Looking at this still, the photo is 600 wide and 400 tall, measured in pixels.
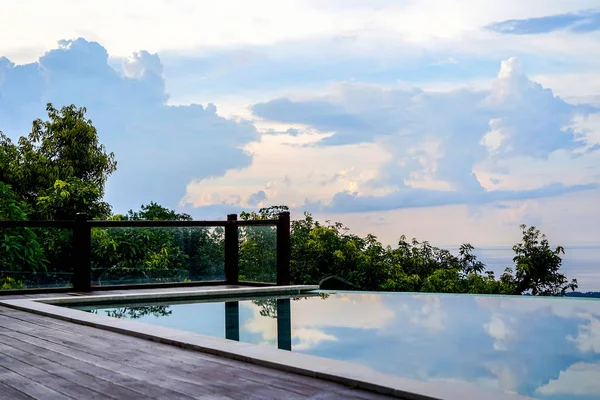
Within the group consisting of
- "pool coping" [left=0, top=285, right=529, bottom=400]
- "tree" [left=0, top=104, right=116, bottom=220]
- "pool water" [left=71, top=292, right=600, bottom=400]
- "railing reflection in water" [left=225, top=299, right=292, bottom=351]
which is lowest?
"pool water" [left=71, top=292, right=600, bottom=400]

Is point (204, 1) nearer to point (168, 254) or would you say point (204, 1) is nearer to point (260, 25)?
point (260, 25)

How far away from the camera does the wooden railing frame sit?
8.52 meters

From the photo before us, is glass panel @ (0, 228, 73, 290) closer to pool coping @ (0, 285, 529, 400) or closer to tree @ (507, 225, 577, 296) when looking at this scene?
pool coping @ (0, 285, 529, 400)

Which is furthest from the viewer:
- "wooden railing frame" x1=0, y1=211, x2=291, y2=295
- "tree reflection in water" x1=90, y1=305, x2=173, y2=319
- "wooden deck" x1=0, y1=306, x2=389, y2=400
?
"wooden railing frame" x1=0, y1=211, x2=291, y2=295

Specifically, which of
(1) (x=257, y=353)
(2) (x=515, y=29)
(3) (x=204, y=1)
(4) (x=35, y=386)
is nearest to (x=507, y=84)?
(2) (x=515, y=29)

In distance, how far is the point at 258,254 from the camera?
30.5ft

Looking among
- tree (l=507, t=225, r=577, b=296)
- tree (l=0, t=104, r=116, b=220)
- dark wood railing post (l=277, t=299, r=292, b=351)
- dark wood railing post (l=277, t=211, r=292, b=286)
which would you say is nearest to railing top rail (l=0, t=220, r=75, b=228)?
dark wood railing post (l=277, t=211, r=292, b=286)

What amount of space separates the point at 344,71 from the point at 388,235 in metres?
4.06

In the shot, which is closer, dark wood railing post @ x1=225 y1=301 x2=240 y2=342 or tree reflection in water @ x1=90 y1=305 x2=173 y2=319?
dark wood railing post @ x1=225 y1=301 x2=240 y2=342

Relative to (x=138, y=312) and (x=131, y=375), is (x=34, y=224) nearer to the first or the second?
(x=138, y=312)

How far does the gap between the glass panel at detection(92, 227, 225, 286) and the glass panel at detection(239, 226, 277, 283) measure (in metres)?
0.29

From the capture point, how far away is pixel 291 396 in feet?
10.1

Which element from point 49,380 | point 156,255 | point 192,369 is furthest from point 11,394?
point 156,255

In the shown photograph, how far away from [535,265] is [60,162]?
11.8 m
